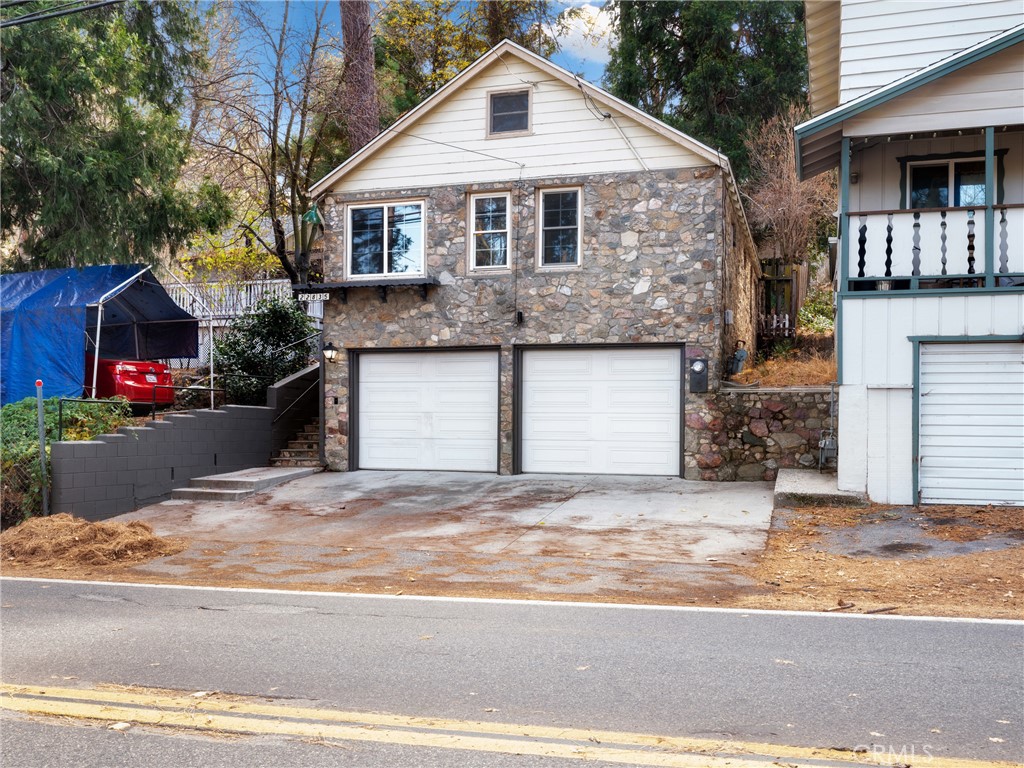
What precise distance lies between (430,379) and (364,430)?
1713 mm

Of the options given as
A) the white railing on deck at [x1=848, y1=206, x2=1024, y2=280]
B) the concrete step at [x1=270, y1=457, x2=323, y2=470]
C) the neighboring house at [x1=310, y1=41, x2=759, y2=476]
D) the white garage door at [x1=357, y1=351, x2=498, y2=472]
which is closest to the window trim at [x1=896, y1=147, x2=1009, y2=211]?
the white railing on deck at [x1=848, y1=206, x2=1024, y2=280]

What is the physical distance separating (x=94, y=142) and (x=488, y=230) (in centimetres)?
814

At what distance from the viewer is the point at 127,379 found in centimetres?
1684

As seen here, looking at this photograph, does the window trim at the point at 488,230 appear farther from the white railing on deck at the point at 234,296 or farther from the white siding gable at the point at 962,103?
the white railing on deck at the point at 234,296

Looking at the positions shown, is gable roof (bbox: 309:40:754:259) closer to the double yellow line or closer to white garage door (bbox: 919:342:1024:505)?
white garage door (bbox: 919:342:1024:505)

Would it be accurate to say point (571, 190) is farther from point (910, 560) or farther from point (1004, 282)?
point (910, 560)

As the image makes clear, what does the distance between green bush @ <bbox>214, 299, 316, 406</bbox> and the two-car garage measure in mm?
2946

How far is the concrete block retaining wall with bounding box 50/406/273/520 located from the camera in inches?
510

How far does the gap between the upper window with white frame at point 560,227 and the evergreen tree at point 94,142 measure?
26.4 feet

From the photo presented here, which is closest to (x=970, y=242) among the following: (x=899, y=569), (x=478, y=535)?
(x=899, y=569)

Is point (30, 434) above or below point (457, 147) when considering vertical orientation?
below

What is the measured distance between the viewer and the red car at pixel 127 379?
16.6 m

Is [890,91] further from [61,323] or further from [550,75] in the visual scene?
[61,323]

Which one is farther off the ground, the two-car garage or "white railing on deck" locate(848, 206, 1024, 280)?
"white railing on deck" locate(848, 206, 1024, 280)
